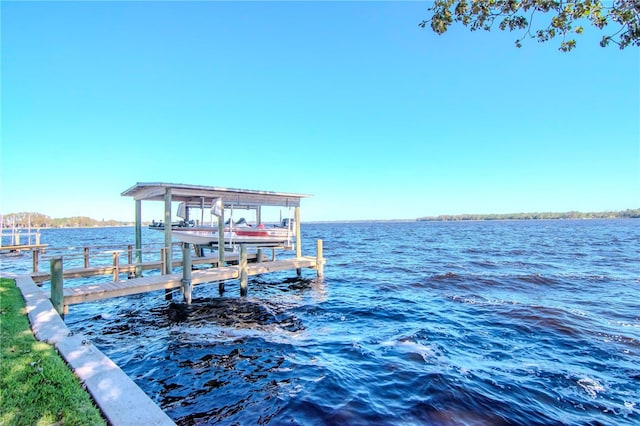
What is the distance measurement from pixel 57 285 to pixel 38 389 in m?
5.53

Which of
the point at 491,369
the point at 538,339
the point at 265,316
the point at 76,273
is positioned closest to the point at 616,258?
the point at 538,339

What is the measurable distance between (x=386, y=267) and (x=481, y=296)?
7.52m

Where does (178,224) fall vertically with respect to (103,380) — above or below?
above

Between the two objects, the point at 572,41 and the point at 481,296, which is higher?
the point at 572,41

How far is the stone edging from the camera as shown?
2.86m

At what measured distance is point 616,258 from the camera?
21375 mm

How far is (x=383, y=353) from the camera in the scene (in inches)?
265

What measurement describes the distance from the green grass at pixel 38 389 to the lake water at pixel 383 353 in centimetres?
162

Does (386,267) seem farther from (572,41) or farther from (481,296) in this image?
(572,41)

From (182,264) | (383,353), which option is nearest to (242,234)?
(182,264)

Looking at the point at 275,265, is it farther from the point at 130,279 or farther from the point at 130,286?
the point at 130,286

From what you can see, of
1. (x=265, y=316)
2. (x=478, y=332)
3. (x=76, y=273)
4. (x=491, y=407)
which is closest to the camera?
(x=491, y=407)

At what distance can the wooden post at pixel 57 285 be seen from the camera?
24.5ft

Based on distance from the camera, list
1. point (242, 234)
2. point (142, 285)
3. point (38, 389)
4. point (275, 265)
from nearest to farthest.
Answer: point (38, 389)
point (142, 285)
point (275, 265)
point (242, 234)
